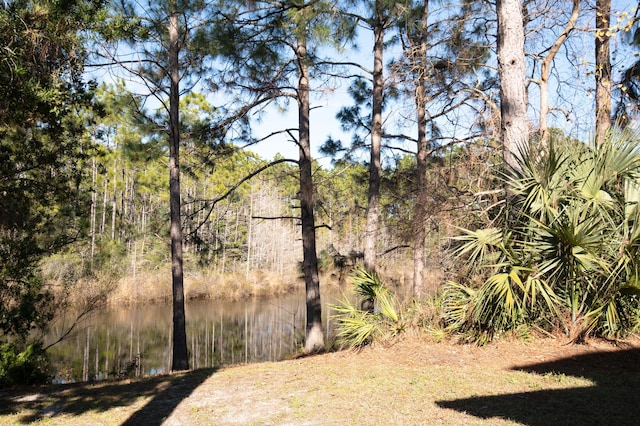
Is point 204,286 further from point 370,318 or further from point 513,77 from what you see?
point 513,77

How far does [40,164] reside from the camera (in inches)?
389

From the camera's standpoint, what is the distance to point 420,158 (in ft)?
47.2

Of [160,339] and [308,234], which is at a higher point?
[308,234]

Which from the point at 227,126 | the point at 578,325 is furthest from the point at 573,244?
the point at 227,126

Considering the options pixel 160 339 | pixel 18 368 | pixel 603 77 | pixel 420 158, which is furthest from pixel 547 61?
pixel 160 339

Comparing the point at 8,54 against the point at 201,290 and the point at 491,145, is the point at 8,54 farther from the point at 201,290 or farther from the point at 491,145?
the point at 201,290

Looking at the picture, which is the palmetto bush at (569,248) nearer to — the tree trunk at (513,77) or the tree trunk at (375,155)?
the tree trunk at (513,77)

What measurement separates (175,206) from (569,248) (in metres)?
8.27

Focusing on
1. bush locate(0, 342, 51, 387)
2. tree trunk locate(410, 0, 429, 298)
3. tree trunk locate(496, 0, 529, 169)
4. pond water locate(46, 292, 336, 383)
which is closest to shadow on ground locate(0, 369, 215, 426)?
bush locate(0, 342, 51, 387)

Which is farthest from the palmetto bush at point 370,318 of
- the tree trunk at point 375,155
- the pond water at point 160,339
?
the pond water at point 160,339

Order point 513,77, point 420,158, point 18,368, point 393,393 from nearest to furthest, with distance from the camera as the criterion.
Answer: point 393,393
point 513,77
point 18,368
point 420,158

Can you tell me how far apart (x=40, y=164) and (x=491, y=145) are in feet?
29.8

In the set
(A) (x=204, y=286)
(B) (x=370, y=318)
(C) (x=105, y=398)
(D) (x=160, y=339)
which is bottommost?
(D) (x=160, y=339)

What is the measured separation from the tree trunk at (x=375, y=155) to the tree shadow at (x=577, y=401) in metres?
7.76
